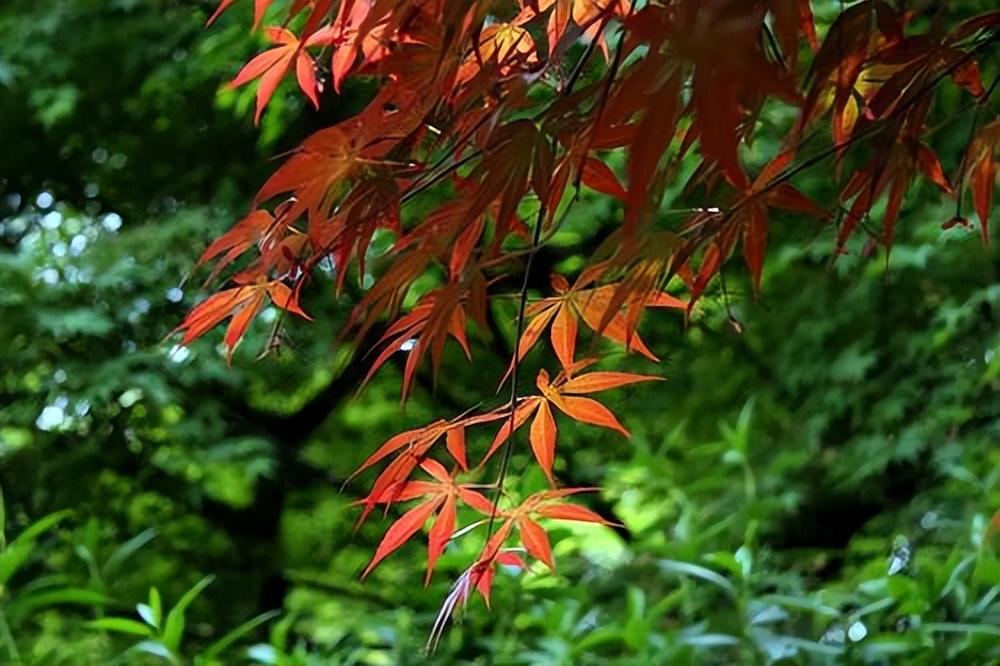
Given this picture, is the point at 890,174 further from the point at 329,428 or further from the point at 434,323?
the point at 329,428

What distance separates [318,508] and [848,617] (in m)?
0.76

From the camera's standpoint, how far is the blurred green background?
1029 mm

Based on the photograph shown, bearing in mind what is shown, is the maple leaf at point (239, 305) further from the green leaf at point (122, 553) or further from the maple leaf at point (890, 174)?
the green leaf at point (122, 553)

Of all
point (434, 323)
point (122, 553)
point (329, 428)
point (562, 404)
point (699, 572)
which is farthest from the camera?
point (329, 428)

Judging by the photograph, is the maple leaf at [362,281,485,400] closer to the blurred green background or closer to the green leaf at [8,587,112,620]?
the blurred green background

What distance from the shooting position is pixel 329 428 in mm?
1470

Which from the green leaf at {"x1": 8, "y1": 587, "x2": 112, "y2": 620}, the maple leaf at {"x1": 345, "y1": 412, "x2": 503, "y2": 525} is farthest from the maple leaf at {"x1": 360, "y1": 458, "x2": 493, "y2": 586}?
the green leaf at {"x1": 8, "y1": 587, "x2": 112, "y2": 620}

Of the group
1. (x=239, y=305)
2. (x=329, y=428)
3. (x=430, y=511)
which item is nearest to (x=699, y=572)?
(x=430, y=511)

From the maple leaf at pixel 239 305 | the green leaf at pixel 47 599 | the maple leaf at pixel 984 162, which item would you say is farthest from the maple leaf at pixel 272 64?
the green leaf at pixel 47 599

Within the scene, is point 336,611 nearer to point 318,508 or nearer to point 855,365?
point 318,508

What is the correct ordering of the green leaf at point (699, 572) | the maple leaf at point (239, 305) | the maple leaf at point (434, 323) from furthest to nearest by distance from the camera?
the green leaf at point (699, 572), the maple leaf at point (239, 305), the maple leaf at point (434, 323)

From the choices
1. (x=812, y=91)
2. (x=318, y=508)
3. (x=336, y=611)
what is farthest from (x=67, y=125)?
(x=812, y=91)

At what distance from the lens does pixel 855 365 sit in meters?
1.28

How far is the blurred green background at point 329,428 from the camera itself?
103cm
